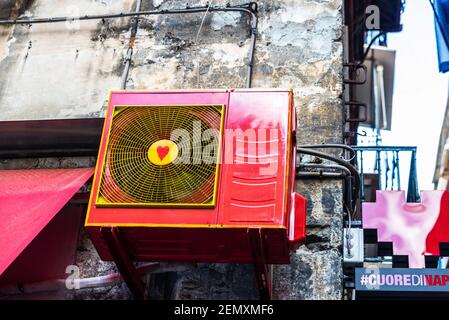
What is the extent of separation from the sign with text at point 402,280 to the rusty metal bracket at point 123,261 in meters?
1.52

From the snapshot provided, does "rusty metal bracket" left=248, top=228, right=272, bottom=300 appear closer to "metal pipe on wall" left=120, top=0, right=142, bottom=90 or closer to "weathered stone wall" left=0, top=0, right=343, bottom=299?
"weathered stone wall" left=0, top=0, right=343, bottom=299

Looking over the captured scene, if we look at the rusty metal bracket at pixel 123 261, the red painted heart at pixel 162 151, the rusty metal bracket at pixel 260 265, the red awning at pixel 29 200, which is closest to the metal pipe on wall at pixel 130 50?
the red awning at pixel 29 200

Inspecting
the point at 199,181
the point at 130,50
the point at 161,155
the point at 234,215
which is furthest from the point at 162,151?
the point at 130,50

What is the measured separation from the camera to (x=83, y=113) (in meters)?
6.11

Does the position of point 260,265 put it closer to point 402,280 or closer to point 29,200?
point 402,280

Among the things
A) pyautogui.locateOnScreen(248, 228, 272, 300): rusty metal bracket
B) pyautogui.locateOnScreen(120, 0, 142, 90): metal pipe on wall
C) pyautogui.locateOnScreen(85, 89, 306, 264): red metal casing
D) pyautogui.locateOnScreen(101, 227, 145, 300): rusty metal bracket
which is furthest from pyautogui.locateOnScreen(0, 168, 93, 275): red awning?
pyautogui.locateOnScreen(248, 228, 272, 300): rusty metal bracket

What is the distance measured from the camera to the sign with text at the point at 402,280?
5.09 meters

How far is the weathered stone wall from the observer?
5848 mm

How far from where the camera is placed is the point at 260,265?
467cm

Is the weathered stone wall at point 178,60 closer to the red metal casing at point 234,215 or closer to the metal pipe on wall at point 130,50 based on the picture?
the metal pipe on wall at point 130,50

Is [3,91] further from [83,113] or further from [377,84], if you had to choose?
[377,84]

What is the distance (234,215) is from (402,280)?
55.2 inches

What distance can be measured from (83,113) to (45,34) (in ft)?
3.44
